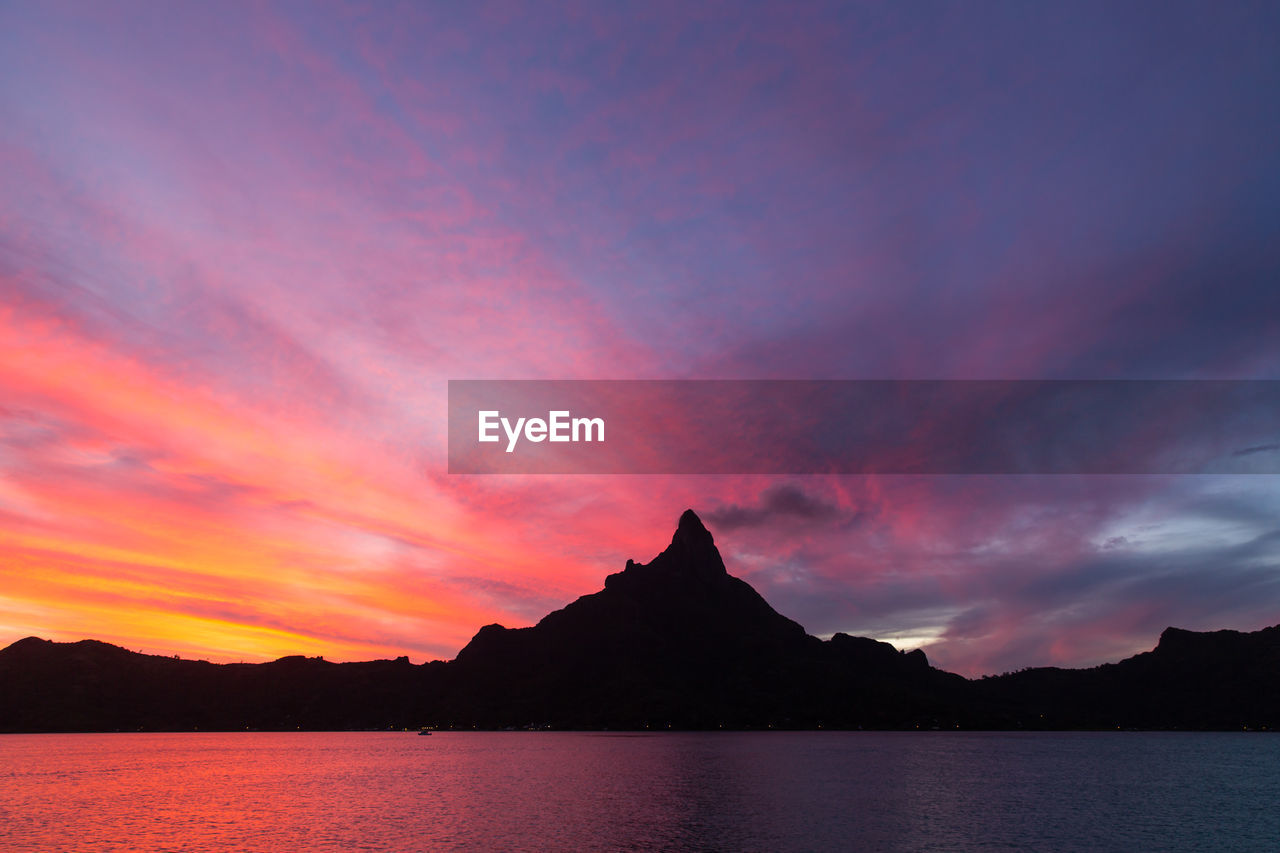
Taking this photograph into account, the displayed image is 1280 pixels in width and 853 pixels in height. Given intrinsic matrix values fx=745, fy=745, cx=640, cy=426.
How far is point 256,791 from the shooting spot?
6742 inches

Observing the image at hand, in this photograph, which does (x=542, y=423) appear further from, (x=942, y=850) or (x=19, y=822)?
(x=19, y=822)

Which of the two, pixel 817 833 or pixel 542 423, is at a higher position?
pixel 542 423

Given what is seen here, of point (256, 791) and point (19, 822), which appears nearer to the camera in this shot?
point (19, 822)

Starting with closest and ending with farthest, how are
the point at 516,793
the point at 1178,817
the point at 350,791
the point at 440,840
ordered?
the point at 440,840 → the point at 1178,817 → the point at 516,793 → the point at 350,791

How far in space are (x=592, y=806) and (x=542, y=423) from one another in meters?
79.6

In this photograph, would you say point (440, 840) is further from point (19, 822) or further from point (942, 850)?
point (19, 822)

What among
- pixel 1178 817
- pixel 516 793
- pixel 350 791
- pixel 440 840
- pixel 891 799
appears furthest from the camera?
pixel 350 791

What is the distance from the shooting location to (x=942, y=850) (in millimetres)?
95250

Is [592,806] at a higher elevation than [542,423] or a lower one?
lower

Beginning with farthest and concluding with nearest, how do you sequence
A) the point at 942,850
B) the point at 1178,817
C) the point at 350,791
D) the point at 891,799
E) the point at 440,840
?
the point at 350,791 → the point at 891,799 → the point at 1178,817 → the point at 440,840 → the point at 942,850

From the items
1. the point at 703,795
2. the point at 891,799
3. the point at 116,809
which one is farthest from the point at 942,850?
the point at 116,809

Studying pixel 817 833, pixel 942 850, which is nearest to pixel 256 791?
pixel 817 833

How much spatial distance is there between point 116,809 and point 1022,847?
6057 inches

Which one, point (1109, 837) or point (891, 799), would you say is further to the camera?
point (891, 799)
